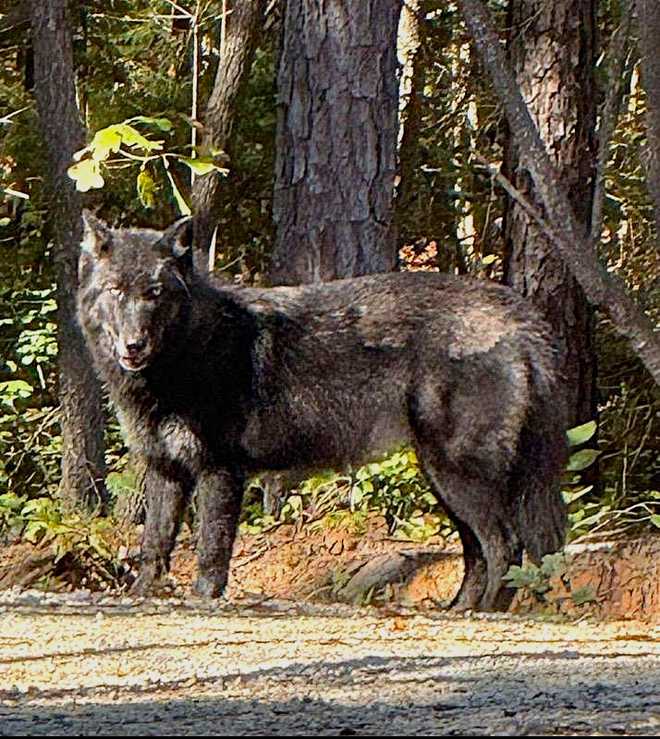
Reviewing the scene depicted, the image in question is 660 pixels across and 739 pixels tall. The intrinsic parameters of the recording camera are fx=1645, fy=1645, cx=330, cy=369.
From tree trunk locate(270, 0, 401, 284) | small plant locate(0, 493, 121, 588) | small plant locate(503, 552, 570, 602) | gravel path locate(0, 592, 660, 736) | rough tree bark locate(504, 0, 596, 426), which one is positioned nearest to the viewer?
gravel path locate(0, 592, 660, 736)

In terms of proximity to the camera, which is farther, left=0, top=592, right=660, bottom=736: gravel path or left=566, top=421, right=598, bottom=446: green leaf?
left=566, top=421, right=598, bottom=446: green leaf

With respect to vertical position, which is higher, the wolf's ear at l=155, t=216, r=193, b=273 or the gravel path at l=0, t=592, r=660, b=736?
the wolf's ear at l=155, t=216, r=193, b=273

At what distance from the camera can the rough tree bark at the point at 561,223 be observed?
25.7ft

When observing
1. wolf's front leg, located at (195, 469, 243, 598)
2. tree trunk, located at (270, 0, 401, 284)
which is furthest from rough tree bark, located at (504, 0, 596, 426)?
wolf's front leg, located at (195, 469, 243, 598)

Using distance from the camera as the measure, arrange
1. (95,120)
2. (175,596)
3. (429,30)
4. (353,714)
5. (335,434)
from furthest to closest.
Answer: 1. (429,30)
2. (95,120)
3. (335,434)
4. (175,596)
5. (353,714)

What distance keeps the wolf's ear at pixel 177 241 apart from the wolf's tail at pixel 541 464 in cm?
198

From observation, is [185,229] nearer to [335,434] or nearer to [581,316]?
[335,434]

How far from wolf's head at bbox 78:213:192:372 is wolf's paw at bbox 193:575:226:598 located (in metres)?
1.18

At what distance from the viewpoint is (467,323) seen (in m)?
8.87

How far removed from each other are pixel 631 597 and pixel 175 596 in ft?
7.98

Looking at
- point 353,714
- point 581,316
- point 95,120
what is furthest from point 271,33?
point 353,714

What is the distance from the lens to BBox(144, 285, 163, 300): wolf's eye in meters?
8.83

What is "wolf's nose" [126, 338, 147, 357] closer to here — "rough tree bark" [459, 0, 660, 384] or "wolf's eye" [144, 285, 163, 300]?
"wolf's eye" [144, 285, 163, 300]

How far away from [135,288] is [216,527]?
1.35 meters
